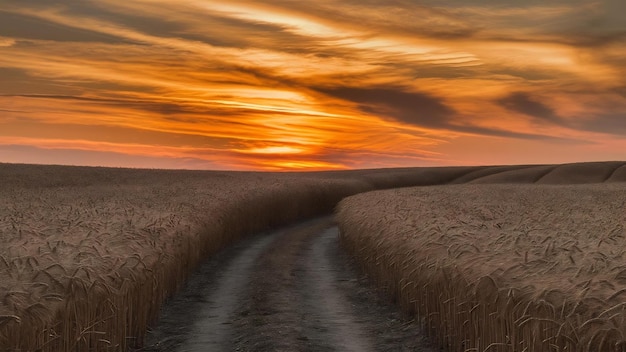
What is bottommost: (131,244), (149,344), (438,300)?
(149,344)

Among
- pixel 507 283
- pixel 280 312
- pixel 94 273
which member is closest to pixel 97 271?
pixel 94 273

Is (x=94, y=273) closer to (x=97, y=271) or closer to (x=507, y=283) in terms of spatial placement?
(x=97, y=271)

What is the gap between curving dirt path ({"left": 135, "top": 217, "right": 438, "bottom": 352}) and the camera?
42.2 feet

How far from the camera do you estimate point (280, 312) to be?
15.1 metres

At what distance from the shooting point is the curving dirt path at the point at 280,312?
12875 millimetres

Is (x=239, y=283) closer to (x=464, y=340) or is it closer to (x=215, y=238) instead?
(x=215, y=238)

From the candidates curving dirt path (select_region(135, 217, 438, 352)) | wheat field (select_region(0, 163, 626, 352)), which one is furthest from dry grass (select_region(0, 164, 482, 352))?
curving dirt path (select_region(135, 217, 438, 352))

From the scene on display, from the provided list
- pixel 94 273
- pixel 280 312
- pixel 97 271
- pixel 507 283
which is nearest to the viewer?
pixel 507 283

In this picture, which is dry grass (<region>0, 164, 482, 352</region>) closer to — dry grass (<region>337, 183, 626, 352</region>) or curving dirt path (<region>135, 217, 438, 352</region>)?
curving dirt path (<region>135, 217, 438, 352</region>)

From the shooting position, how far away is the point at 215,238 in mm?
23781

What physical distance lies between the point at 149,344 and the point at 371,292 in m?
6.57

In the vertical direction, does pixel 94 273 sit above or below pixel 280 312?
above

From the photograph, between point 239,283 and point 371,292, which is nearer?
point 371,292

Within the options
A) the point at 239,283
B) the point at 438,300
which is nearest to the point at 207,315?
the point at 239,283
